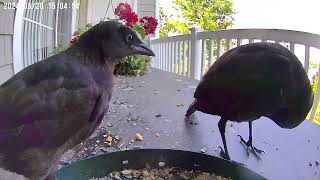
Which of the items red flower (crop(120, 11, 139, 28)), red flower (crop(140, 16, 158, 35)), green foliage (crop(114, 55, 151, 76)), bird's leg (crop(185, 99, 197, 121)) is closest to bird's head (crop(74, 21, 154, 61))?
bird's leg (crop(185, 99, 197, 121))

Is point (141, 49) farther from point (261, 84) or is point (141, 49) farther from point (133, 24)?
point (133, 24)

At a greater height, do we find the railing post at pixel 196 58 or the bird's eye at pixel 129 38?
the bird's eye at pixel 129 38

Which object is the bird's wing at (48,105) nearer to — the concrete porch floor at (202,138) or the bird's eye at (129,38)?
the bird's eye at (129,38)

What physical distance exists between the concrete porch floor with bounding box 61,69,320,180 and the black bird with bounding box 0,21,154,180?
268 millimetres

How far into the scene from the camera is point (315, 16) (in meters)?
0.94

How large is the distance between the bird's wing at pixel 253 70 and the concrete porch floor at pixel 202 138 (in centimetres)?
19

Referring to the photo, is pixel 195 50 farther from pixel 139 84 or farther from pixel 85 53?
pixel 85 53

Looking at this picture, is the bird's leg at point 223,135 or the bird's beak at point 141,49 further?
the bird's leg at point 223,135

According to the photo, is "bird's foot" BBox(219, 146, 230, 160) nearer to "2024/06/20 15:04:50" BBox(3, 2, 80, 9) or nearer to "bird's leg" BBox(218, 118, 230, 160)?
"bird's leg" BBox(218, 118, 230, 160)

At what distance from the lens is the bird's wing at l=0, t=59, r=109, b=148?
51 centimetres

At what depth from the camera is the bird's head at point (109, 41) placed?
0.58m

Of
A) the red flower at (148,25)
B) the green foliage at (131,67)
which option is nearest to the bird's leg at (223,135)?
the green foliage at (131,67)

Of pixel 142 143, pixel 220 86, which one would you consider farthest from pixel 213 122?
pixel 220 86

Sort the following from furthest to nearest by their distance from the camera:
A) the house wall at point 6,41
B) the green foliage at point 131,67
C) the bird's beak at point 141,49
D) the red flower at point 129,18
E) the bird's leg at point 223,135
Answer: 1. the green foliage at point 131,67
2. the red flower at point 129,18
3. the house wall at point 6,41
4. the bird's leg at point 223,135
5. the bird's beak at point 141,49
